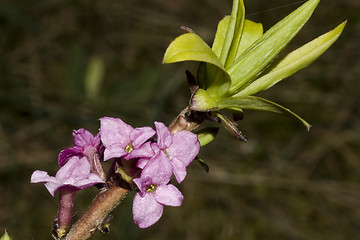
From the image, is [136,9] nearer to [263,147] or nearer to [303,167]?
[263,147]

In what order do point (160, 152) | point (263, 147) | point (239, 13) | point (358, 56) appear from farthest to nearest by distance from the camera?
point (358, 56), point (263, 147), point (239, 13), point (160, 152)

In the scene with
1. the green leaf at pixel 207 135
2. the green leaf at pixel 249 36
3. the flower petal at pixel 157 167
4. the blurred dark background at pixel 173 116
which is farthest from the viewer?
the blurred dark background at pixel 173 116

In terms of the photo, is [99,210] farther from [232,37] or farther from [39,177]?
[232,37]

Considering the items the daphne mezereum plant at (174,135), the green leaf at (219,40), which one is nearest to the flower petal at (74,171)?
the daphne mezereum plant at (174,135)

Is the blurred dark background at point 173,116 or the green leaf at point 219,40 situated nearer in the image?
the green leaf at point 219,40

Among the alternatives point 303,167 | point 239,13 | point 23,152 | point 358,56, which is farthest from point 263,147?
point 239,13

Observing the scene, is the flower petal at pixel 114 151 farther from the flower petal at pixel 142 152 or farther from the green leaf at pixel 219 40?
the green leaf at pixel 219 40
